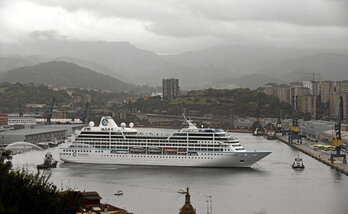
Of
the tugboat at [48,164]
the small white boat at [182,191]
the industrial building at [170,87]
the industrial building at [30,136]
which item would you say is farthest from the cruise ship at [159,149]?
the industrial building at [170,87]

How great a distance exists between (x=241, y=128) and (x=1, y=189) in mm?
50890

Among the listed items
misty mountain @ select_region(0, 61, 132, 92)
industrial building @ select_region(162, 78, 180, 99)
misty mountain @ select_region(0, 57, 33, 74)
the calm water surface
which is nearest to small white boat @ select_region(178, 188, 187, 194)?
the calm water surface

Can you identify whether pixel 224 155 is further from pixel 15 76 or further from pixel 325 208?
pixel 15 76

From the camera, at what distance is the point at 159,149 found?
84.2 feet

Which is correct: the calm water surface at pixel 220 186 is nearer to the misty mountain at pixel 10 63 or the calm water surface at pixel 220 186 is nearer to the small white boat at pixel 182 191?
the small white boat at pixel 182 191

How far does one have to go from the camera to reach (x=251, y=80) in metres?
155

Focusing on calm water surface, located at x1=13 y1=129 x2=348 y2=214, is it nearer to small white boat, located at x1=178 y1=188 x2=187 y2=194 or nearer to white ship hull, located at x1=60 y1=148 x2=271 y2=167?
small white boat, located at x1=178 y1=188 x2=187 y2=194

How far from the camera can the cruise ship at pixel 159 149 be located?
81.7ft

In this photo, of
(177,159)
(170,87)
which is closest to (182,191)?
(177,159)

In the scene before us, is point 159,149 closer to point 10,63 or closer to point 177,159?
point 177,159

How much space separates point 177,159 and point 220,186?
16.8 ft

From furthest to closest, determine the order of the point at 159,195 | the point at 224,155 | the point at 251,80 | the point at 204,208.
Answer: the point at 251,80
the point at 224,155
the point at 159,195
the point at 204,208

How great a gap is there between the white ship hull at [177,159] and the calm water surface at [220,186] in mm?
421

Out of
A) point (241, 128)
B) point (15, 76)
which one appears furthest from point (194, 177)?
point (15, 76)
